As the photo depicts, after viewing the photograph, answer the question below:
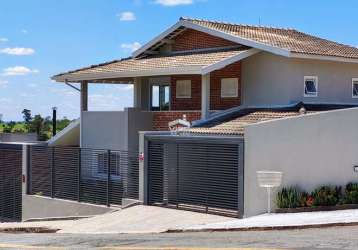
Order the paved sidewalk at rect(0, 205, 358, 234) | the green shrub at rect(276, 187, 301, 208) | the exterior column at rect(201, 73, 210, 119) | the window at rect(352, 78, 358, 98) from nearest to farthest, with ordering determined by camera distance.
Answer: the paved sidewalk at rect(0, 205, 358, 234), the green shrub at rect(276, 187, 301, 208), the exterior column at rect(201, 73, 210, 119), the window at rect(352, 78, 358, 98)

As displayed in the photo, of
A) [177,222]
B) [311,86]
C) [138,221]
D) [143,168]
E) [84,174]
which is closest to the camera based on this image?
[177,222]

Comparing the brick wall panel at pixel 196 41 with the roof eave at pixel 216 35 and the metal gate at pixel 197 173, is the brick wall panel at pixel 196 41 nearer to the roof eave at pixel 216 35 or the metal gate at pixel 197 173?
the roof eave at pixel 216 35

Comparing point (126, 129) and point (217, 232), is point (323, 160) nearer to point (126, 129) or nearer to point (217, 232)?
point (217, 232)

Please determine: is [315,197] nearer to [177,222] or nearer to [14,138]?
[177,222]

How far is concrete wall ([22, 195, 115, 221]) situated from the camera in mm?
26031

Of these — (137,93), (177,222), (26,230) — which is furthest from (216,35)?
(26,230)

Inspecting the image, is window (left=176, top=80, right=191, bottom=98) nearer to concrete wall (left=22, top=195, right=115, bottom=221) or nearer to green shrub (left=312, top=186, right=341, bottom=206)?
concrete wall (left=22, top=195, right=115, bottom=221)

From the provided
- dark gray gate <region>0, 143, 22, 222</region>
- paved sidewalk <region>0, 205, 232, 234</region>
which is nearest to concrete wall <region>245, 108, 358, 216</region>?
paved sidewalk <region>0, 205, 232, 234</region>

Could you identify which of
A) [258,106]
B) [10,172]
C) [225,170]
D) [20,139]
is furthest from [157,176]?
[20,139]

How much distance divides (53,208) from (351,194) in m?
13.5

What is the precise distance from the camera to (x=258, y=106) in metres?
26.3

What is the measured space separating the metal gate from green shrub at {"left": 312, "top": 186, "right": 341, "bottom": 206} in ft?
6.76

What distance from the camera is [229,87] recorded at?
27.2 metres

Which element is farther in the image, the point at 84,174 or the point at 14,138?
the point at 14,138
